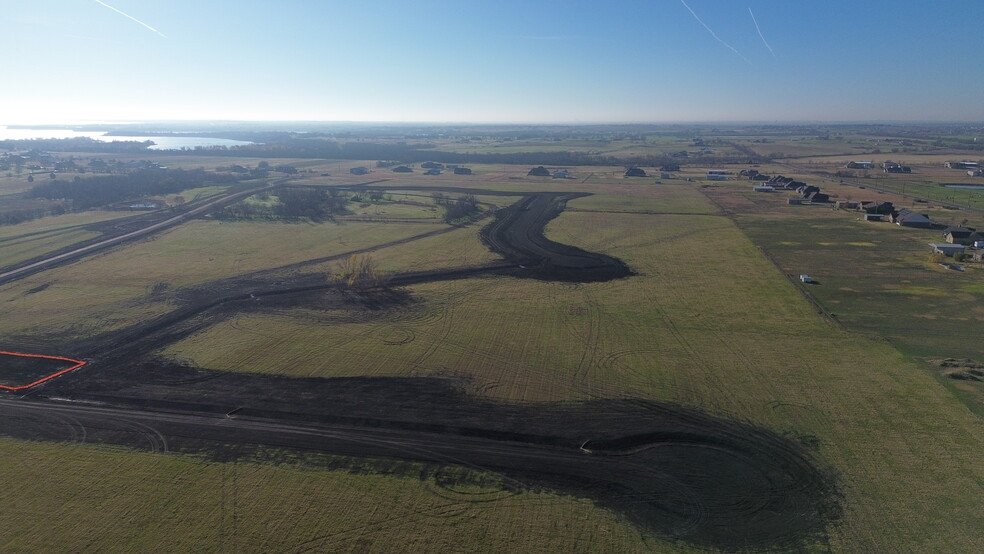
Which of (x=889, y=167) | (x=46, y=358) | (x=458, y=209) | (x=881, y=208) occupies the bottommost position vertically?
(x=46, y=358)

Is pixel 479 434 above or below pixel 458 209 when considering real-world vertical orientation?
below

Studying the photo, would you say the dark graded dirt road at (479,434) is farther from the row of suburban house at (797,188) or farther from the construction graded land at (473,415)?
the row of suburban house at (797,188)

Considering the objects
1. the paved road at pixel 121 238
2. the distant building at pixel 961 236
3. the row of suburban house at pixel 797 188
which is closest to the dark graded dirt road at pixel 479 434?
the paved road at pixel 121 238

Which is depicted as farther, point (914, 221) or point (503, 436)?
point (914, 221)

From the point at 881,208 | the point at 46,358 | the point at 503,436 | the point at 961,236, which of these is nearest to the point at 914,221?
the point at 881,208

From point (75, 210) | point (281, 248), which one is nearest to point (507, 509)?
point (281, 248)

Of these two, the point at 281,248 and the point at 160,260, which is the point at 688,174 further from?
the point at 160,260

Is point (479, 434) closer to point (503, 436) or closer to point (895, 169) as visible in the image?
point (503, 436)
